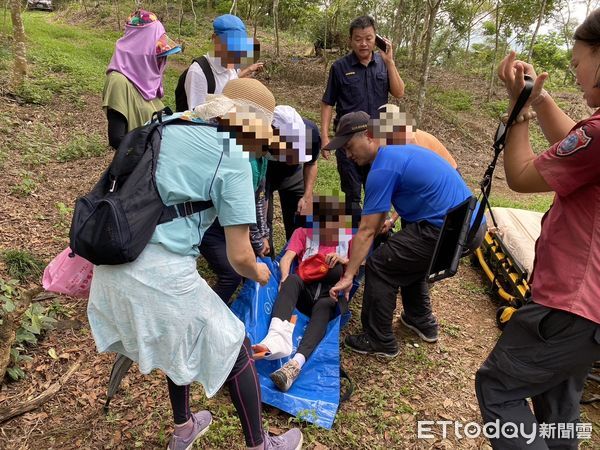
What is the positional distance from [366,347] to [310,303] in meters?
0.50

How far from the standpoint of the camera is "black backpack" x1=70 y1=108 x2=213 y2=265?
1.55 m

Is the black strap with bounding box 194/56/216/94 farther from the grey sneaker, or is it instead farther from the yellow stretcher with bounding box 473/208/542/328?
the yellow stretcher with bounding box 473/208/542/328

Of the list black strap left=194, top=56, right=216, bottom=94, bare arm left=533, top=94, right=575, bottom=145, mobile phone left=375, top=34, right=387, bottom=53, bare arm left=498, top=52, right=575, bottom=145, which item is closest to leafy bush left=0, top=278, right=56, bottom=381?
black strap left=194, top=56, right=216, bottom=94

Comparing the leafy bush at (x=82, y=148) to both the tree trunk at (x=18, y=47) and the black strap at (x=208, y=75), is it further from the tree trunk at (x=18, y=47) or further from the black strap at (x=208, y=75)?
the black strap at (x=208, y=75)

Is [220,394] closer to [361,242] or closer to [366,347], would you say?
[366,347]

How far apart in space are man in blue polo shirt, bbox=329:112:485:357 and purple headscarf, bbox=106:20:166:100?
56.7 inches

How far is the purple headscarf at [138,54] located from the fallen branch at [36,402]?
76.1 inches

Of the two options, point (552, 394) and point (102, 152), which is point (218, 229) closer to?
point (552, 394)

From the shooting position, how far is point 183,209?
66.2 inches

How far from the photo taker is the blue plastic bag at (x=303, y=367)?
102 inches

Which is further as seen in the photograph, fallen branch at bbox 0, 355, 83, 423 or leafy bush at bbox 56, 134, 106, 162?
leafy bush at bbox 56, 134, 106, 162

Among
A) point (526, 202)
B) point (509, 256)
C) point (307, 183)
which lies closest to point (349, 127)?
point (307, 183)

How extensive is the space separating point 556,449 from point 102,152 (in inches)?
223

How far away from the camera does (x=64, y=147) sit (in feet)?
18.9
